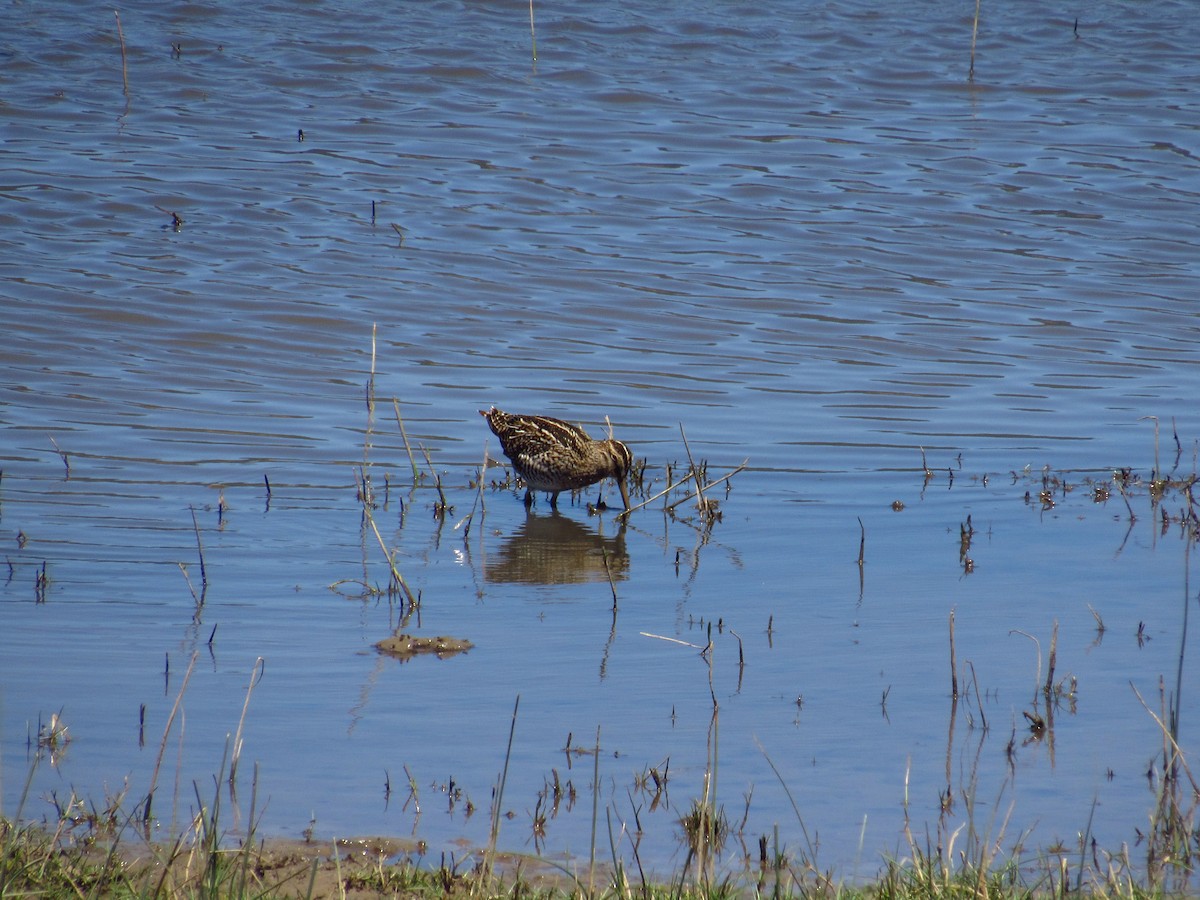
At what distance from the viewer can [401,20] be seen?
23359 millimetres

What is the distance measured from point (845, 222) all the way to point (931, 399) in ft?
18.0

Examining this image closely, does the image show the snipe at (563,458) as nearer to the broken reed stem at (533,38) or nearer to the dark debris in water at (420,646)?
the dark debris in water at (420,646)

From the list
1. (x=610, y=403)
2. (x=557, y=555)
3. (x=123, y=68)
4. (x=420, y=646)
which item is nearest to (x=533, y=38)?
(x=123, y=68)

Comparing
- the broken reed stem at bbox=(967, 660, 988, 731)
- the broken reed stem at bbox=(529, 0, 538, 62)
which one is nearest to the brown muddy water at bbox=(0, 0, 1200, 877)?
the broken reed stem at bbox=(967, 660, 988, 731)

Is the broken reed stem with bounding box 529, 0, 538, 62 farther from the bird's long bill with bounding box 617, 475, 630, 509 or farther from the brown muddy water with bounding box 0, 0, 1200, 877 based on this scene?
the bird's long bill with bounding box 617, 475, 630, 509

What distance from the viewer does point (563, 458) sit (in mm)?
9625

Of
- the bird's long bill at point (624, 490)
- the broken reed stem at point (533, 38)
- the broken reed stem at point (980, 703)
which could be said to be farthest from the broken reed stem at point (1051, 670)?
the broken reed stem at point (533, 38)

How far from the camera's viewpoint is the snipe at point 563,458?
9586mm

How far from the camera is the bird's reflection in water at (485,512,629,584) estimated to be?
7.91 m

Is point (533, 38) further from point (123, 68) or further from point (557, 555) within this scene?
point (557, 555)

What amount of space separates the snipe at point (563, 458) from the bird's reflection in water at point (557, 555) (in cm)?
26

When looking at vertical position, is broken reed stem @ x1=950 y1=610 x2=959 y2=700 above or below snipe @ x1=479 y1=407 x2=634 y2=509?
below

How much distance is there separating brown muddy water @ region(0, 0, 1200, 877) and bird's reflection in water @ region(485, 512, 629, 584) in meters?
0.05

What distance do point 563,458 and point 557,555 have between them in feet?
3.98
